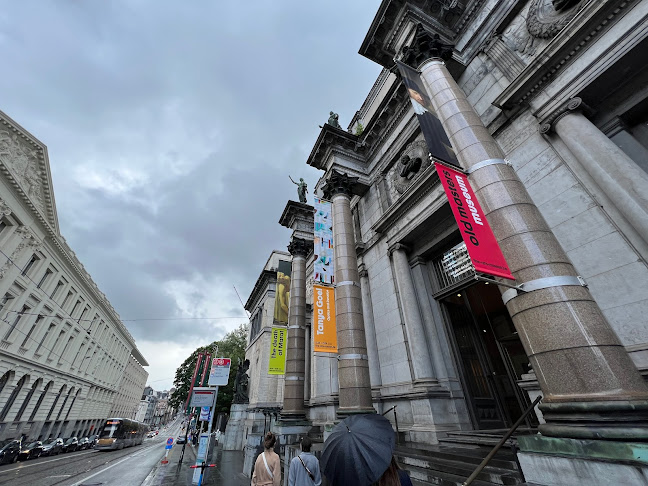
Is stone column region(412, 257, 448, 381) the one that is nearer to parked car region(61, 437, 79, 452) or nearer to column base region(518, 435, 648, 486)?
column base region(518, 435, 648, 486)

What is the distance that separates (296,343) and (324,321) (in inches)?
180

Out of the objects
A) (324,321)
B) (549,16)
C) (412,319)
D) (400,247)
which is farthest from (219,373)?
(549,16)

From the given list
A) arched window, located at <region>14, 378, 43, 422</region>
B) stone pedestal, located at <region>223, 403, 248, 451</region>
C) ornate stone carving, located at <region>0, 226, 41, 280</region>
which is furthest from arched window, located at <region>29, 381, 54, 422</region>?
stone pedestal, located at <region>223, 403, 248, 451</region>

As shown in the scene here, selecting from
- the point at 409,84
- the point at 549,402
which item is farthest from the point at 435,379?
the point at 409,84

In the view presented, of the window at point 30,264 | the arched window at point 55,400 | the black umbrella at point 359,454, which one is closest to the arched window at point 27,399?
the arched window at point 55,400

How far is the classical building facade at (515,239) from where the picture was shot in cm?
345

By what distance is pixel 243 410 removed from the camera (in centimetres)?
2434

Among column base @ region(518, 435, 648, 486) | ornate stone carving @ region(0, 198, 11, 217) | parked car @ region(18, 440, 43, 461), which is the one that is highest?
ornate stone carving @ region(0, 198, 11, 217)

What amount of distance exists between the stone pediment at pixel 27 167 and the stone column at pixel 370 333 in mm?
31083

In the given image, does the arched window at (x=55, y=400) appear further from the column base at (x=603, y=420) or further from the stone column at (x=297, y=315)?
the column base at (x=603, y=420)

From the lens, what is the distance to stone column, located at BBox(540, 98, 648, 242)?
4984 millimetres

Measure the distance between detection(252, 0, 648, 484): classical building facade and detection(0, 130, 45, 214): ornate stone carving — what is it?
29561 millimetres

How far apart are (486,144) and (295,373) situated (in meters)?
12.5

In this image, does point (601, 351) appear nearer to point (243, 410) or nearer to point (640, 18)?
point (640, 18)
